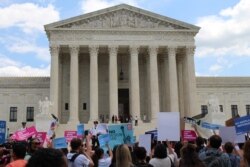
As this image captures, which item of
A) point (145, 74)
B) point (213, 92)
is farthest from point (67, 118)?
point (213, 92)

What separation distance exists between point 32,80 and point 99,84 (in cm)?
1199

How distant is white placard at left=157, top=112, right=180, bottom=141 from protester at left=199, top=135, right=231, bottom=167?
161 inches

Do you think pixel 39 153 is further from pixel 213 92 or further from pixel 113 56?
pixel 213 92

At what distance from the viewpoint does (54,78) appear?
56.0 m

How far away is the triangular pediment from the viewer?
190 feet

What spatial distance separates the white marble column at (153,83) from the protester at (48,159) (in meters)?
51.9

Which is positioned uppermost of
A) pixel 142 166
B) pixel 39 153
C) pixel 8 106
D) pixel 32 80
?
pixel 32 80

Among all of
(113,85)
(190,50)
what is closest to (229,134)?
(113,85)

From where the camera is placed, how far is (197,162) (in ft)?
23.2

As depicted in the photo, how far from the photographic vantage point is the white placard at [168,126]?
12.9 metres

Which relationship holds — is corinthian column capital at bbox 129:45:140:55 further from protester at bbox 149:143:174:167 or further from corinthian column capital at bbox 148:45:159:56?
protester at bbox 149:143:174:167

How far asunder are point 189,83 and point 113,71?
39.7 ft

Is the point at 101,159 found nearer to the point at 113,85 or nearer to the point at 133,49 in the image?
the point at 113,85

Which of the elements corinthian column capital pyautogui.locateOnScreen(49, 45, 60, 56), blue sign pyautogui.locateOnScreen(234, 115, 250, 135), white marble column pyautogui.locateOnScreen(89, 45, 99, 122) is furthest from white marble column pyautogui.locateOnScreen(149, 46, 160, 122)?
blue sign pyautogui.locateOnScreen(234, 115, 250, 135)
